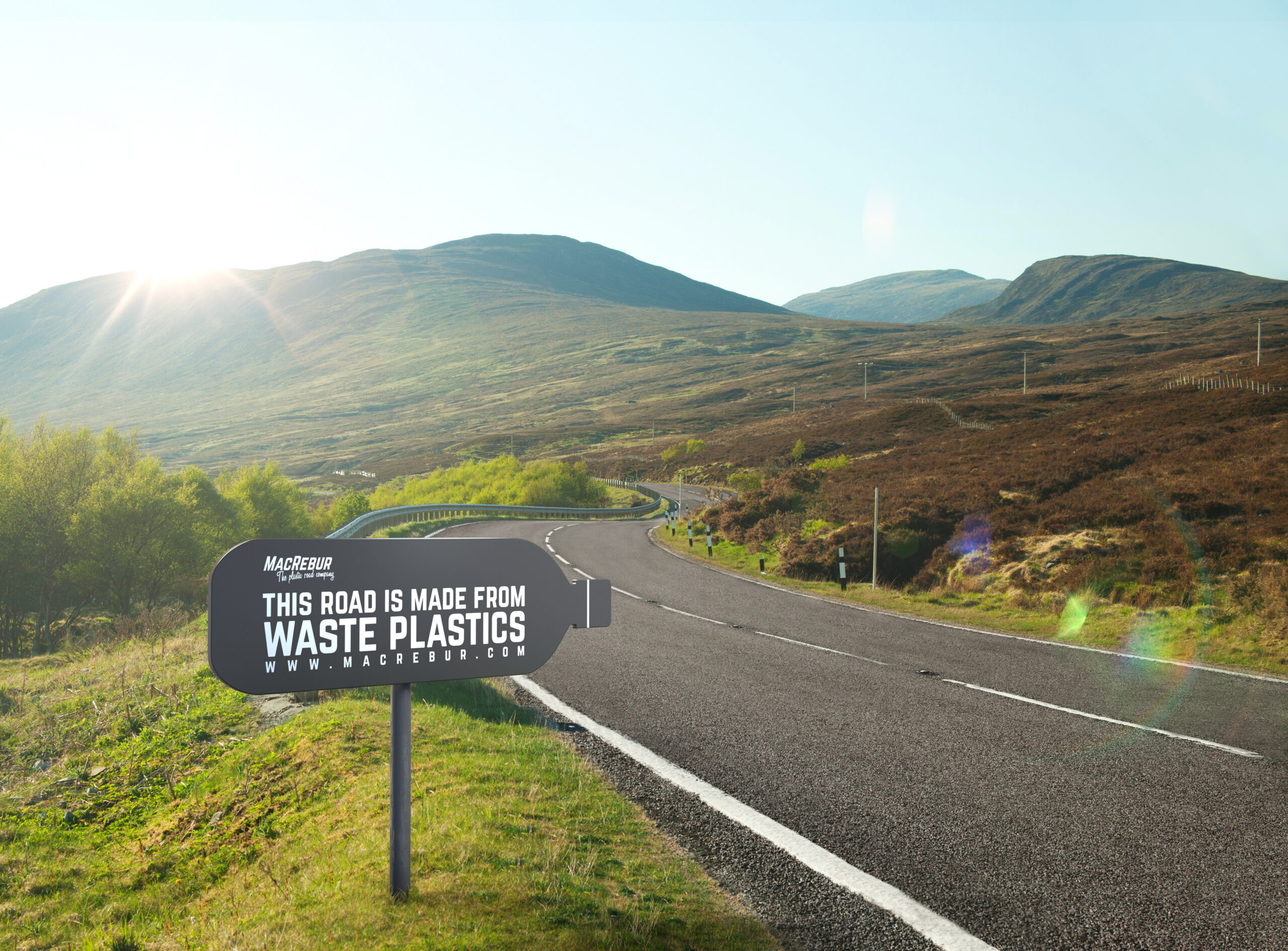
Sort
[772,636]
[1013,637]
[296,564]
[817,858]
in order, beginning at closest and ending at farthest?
[296,564] → [817,858] → [1013,637] → [772,636]

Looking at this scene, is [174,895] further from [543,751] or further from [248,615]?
[248,615]

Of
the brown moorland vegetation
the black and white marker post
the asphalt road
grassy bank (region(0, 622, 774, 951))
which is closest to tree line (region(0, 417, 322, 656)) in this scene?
grassy bank (region(0, 622, 774, 951))

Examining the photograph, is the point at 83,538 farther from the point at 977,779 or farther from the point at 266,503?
the point at 977,779

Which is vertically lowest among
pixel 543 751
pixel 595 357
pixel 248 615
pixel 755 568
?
pixel 755 568

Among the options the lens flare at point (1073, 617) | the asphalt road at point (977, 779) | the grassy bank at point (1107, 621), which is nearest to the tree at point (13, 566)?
the asphalt road at point (977, 779)

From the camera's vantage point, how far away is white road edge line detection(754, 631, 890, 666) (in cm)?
912

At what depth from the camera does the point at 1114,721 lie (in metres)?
6.51

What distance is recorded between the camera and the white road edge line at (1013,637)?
27.3ft

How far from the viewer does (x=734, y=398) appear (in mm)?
123062

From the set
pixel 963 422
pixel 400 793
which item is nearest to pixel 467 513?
pixel 963 422

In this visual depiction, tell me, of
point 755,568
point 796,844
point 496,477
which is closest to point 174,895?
point 796,844

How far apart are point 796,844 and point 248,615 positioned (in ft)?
10.5

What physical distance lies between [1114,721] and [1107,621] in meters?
5.62

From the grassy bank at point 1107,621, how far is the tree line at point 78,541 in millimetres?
20537
